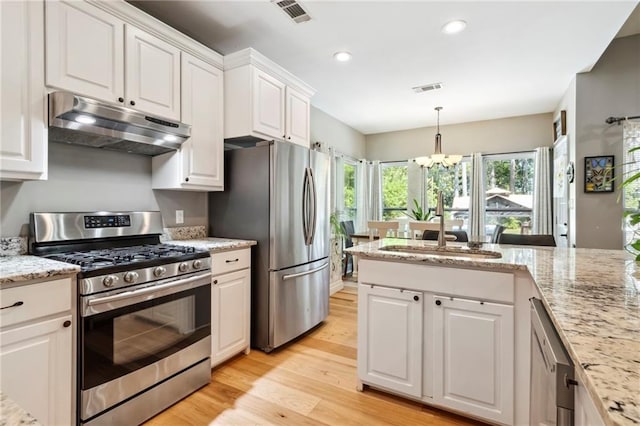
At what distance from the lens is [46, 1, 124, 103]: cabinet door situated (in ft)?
5.49

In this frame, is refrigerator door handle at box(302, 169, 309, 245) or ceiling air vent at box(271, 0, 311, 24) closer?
ceiling air vent at box(271, 0, 311, 24)

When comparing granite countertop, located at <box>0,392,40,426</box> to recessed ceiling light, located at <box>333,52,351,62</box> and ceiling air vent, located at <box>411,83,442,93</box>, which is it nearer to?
recessed ceiling light, located at <box>333,52,351,62</box>

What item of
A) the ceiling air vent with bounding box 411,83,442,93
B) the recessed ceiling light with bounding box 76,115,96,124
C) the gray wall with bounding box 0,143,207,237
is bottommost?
the gray wall with bounding box 0,143,207,237

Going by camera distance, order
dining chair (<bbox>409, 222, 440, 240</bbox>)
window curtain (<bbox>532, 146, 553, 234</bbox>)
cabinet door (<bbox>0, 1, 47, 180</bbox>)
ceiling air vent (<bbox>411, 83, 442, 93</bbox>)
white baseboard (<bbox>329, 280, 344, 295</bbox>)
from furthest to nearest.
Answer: window curtain (<bbox>532, 146, 553, 234</bbox>)
white baseboard (<bbox>329, 280, 344, 295</bbox>)
dining chair (<bbox>409, 222, 440, 240</bbox>)
ceiling air vent (<bbox>411, 83, 442, 93</bbox>)
cabinet door (<bbox>0, 1, 47, 180</bbox>)

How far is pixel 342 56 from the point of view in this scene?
295 centimetres

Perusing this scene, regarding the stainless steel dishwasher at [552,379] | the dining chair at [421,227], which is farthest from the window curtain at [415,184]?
the stainless steel dishwasher at [552,379]

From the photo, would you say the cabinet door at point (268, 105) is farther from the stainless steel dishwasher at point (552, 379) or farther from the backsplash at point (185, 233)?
the stainless steel dishwasher at point (552, 379)

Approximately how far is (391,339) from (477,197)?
3.94 m

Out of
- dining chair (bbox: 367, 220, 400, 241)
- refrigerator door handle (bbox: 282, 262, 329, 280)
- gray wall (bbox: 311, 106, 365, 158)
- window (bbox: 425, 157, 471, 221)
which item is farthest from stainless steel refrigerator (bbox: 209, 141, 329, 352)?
window (bbox: 425, 157, 471, 221)

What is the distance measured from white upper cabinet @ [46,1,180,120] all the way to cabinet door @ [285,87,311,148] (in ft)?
3.49

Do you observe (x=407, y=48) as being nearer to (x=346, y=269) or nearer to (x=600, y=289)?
(x=600, y=289)

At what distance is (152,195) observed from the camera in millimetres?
2506

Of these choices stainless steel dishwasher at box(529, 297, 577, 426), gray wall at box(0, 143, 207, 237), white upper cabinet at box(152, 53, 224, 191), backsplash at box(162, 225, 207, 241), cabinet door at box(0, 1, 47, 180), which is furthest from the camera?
backsplash at box(162, 225, 207, 241)

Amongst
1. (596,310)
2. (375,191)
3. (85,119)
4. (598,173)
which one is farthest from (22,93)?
(375,191)
